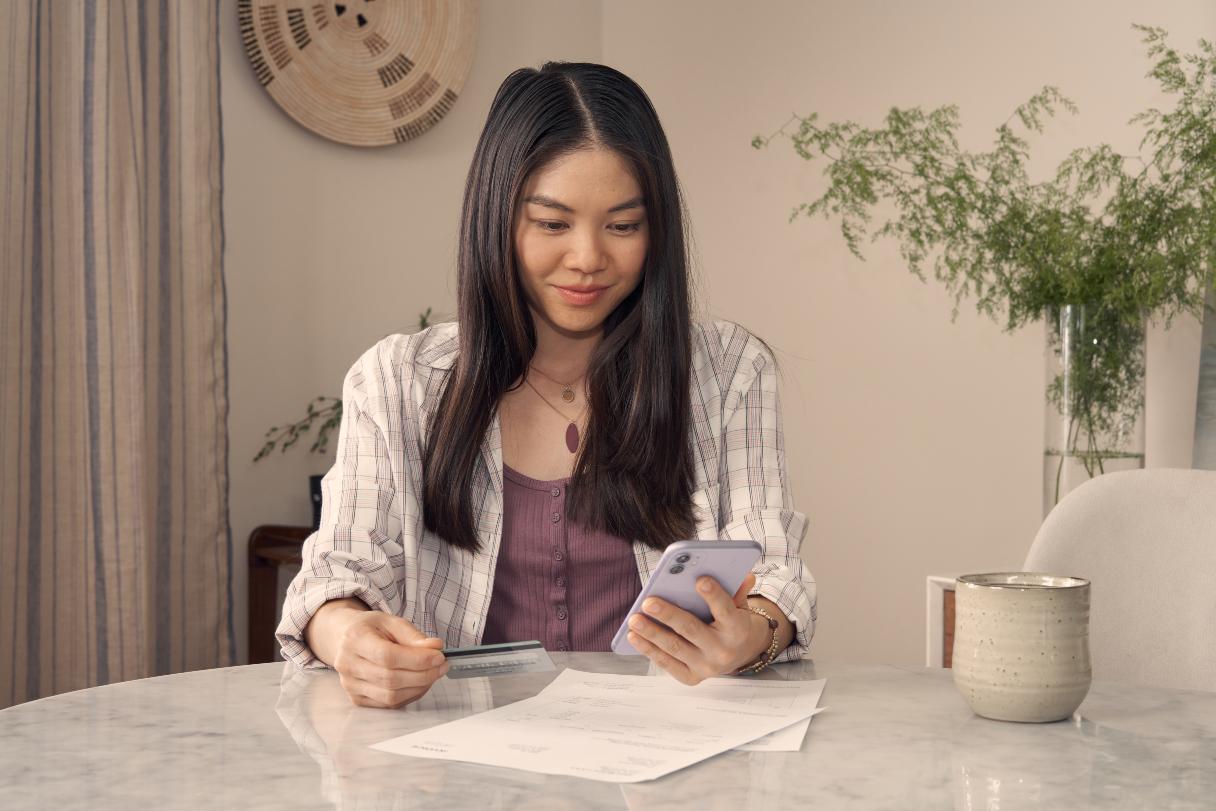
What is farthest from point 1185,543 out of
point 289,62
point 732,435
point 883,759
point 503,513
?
point 289,62

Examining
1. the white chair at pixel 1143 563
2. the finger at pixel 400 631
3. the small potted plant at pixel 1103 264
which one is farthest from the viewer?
the small potted plant at pixel 1103 264

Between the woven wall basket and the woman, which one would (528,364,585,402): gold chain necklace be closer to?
the woman

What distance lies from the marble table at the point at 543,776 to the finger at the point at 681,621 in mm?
114

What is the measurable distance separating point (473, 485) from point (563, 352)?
228mm

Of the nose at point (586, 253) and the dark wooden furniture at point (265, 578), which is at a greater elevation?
the nose at point (586, 253)

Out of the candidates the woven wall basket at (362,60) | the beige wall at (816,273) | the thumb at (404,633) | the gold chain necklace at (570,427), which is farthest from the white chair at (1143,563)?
the woven wall basket at (362,60)

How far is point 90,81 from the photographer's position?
2.54m

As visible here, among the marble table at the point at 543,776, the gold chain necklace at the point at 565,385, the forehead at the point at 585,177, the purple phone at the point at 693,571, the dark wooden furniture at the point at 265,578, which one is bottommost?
the dark wooden furniture at the point at 265,578

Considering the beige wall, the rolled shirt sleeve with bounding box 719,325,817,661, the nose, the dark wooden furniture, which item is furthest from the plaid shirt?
the dark wooden furniture

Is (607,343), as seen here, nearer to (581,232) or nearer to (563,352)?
(563,352)

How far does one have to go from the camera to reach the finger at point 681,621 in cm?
111

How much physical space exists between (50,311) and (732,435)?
156 centimetres

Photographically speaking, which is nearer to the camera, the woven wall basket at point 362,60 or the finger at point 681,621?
the finger at point 681,621

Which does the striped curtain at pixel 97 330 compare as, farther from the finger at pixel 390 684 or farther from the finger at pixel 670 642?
the finger at pixel 670 642
